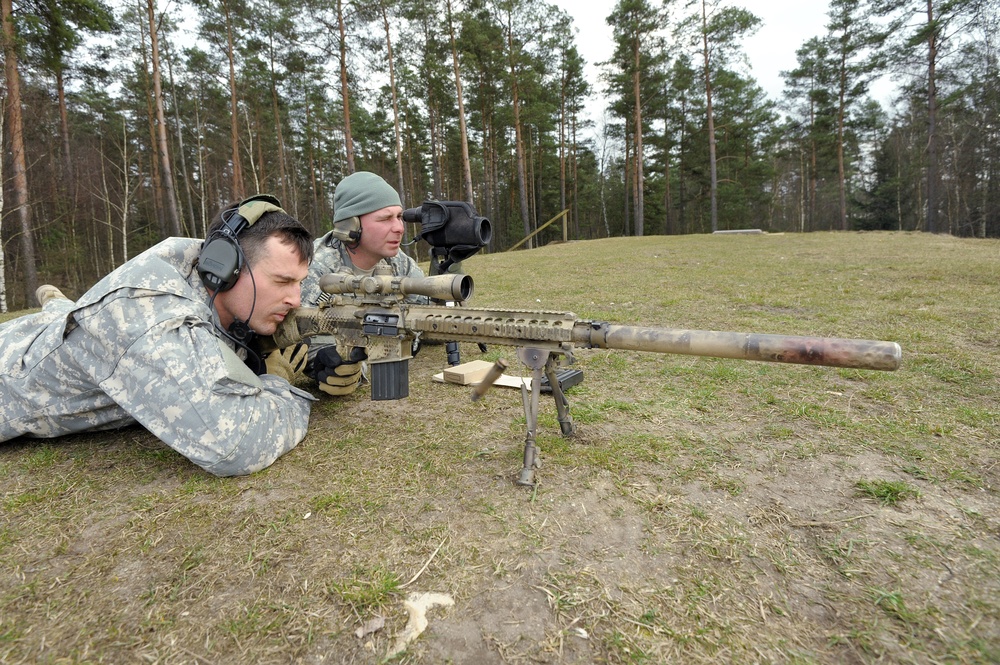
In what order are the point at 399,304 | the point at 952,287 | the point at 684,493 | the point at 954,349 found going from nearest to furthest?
the point at 684,493, the point at 399,304, the point at 954,349, the point at 952,287

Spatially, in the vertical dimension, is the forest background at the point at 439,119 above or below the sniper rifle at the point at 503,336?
above

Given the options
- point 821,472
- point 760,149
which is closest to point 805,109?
point 760,149

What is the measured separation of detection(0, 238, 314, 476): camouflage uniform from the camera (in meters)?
2.52

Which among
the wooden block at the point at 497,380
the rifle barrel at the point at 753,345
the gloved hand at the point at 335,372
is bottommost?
the wooden block at the point at 497,380

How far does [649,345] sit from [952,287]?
869 centimetres

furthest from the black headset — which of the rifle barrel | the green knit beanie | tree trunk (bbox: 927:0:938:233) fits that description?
tree trunk (bbox: 927:0:938:233)

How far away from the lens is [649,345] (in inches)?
102

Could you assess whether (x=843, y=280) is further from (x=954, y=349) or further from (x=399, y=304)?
(x=399, y=304)

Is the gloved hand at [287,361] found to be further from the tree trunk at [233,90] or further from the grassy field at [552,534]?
the tree trunk at [233,90]

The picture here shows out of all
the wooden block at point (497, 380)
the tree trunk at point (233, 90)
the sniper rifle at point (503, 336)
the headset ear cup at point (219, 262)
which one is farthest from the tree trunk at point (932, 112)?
the tree trunk at point (233, 90)

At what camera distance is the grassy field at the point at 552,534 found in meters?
1.69

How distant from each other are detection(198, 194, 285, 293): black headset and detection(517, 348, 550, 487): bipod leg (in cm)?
175

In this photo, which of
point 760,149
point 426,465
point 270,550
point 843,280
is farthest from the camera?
point 760,149

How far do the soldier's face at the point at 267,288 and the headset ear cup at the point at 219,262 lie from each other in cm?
13
